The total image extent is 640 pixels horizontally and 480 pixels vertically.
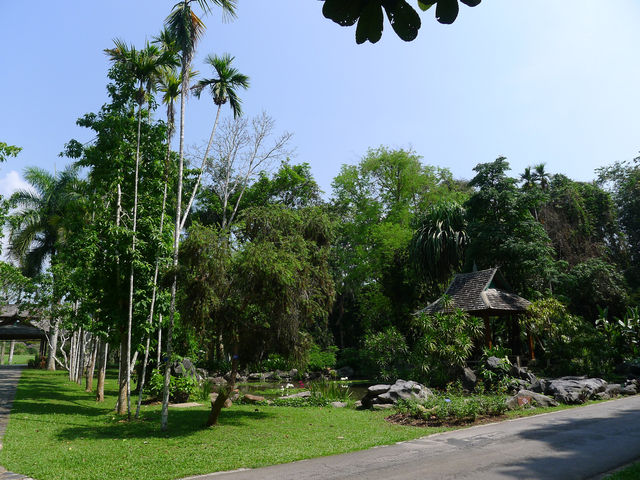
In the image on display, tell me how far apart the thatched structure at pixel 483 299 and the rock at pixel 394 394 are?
5.61 meters

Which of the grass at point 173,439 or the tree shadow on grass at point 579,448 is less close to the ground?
the grass at point 173,439

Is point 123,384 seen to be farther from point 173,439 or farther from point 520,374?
point 520,374

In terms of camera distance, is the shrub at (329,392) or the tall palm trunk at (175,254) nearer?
the tall palm trunk at (175,254)

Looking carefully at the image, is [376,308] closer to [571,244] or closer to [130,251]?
[571,244]

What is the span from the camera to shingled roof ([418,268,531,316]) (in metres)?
19.2

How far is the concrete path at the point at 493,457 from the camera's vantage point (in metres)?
6.16

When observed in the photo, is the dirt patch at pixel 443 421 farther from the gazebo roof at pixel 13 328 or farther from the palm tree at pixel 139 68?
the gazebo roof at pixel 13 328

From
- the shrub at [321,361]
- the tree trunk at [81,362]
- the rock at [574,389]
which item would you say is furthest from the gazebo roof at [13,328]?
the rock at [574,389]

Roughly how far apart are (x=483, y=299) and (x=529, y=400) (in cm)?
705

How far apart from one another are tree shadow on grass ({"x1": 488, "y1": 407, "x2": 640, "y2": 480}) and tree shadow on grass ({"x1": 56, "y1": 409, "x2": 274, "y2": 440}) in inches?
257

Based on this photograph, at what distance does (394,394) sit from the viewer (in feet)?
45.2

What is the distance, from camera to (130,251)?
12.2m

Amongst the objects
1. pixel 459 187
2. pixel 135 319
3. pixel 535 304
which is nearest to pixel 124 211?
pixel 135 319

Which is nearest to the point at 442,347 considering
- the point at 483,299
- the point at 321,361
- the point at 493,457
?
the point at 483,299
